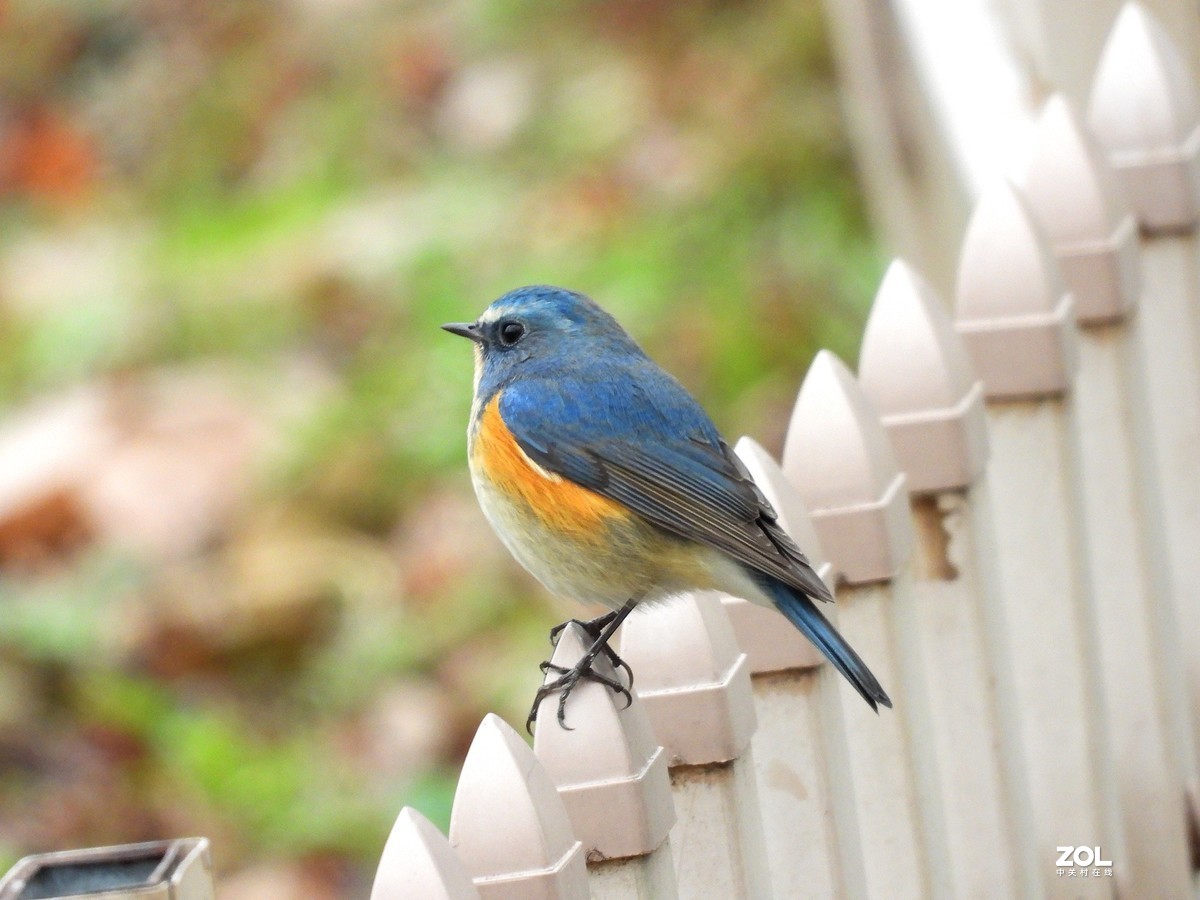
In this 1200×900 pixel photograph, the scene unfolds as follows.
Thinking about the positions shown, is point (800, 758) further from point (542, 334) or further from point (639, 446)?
point (542, 334)

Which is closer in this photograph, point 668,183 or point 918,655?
point 918,655

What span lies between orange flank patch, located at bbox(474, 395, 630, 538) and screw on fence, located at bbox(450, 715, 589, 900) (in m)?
0.75

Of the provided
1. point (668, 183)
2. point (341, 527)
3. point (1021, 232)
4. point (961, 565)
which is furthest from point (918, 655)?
point (668, 183)

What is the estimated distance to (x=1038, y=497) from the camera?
2.78 m

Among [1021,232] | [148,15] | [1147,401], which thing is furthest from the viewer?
[148,15]

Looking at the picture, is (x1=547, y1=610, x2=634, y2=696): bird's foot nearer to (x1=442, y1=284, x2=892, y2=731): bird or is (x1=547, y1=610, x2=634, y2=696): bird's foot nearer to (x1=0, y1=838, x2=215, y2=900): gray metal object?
(x1=442, y1=284, x2=892, y2=731): bird

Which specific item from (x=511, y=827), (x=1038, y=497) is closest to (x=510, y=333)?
(x=1038, y=497)

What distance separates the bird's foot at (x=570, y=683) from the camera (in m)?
1.95

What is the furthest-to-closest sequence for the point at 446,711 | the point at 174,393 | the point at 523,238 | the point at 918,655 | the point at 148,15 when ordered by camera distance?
the point at 148,15 < the point at 523,238 < the point at 174,393 < the point at 446,711 < the point at 918,655

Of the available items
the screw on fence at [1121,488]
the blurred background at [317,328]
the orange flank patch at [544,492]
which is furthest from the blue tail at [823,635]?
the blurred background at [317,328]

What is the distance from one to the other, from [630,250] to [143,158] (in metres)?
2.43

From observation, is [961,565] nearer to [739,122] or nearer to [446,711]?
[446,711]

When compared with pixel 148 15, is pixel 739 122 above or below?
below

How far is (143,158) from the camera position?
7137 millimetres
